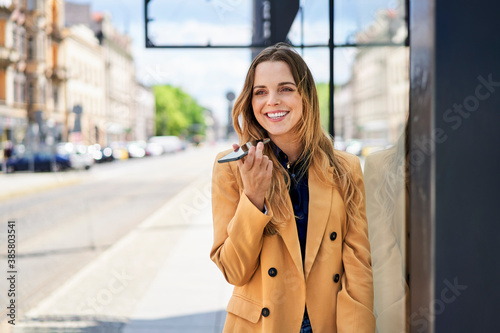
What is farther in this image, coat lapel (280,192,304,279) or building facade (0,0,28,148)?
building facade (0,0,28,148)

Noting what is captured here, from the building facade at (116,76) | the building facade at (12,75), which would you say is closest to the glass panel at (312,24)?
the building facade at (12,75)

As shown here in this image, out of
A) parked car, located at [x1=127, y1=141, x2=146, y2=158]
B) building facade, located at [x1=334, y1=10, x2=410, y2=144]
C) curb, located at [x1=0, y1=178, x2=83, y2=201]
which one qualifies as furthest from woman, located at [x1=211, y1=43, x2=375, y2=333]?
parked car, located at [x1=127, y1=141, x2=146, y2=158]

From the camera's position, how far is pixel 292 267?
5.13ft

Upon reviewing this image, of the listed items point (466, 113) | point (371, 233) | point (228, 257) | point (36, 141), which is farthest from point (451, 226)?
point (36, 141)

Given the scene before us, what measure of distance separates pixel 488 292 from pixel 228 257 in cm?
70

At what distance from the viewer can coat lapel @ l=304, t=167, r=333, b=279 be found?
5.04 ft

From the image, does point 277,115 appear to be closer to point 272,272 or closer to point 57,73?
point 272,272

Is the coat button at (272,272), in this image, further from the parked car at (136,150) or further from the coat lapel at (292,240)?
the parked car at (136,150)

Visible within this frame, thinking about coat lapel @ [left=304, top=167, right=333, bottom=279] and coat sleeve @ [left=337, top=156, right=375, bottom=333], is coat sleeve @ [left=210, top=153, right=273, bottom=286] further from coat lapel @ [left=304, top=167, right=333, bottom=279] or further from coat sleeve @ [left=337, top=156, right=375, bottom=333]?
coat sleeve @ [left=337, top=156, right=375, bottom=333]

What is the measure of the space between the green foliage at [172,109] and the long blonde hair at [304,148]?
77928mm

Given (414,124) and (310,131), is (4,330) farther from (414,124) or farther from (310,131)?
(414,124)

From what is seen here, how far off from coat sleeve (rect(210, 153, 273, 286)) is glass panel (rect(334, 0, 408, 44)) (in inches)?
32.7

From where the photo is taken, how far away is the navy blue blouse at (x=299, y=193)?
5.27ft

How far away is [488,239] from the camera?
1212 millimetres
